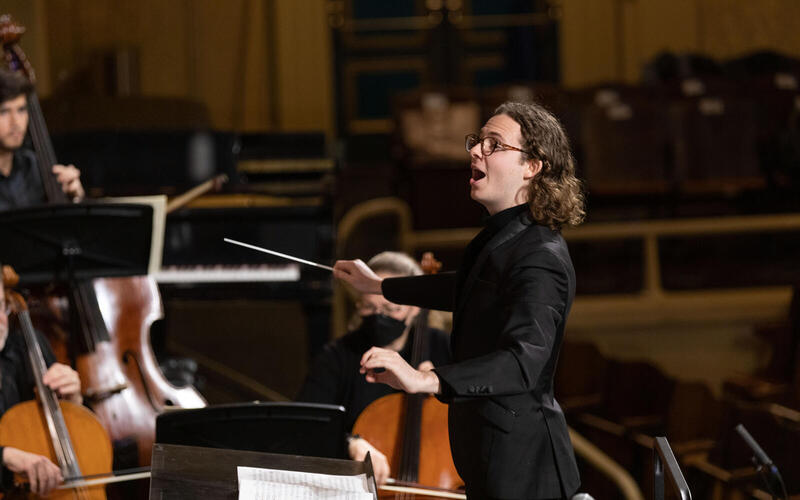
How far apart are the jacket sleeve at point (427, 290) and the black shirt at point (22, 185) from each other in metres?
1.66

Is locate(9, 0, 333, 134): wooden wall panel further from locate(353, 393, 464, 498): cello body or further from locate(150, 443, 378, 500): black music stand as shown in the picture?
locate(150, 443, 378, 500): black music stand

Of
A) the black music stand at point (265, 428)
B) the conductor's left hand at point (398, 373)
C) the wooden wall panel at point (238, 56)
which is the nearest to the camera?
the conductor's left hand at point (398, 373)

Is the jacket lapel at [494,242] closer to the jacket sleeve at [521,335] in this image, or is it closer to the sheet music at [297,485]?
the jacket sleeve at [521,335]

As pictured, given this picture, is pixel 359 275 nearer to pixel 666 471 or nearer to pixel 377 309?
pixel 666 471

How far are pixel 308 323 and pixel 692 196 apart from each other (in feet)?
9.36

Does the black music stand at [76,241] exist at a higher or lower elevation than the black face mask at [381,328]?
higher

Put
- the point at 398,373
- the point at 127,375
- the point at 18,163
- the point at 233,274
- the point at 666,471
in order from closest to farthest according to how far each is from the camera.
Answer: the point at 398,373
the point at 666,471
the point at 127,375
the point at 18,163
the point at 233,274

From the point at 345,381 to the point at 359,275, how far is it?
2.99 ft

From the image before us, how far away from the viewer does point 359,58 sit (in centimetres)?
779

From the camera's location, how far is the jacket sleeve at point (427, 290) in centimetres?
171

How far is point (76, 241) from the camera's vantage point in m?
2.67

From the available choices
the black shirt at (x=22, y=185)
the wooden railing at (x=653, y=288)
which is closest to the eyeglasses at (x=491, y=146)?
the black shirt at (x=22, y=185)

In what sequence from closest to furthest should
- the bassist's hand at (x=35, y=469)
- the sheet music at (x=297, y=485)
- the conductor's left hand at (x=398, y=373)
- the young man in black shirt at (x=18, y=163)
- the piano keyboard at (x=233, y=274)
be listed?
1. the conductor's left hand at (x=398, y=373)
2. the sheet music at (x=297, y=485)
3. the bassist's hand at (x=35, y=469)
4. the young man in black shirt at (x=18, y=163)
5. the piano keyboard at (x=233, y=274)

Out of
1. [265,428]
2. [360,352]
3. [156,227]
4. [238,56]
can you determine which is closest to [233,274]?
[156,227]
